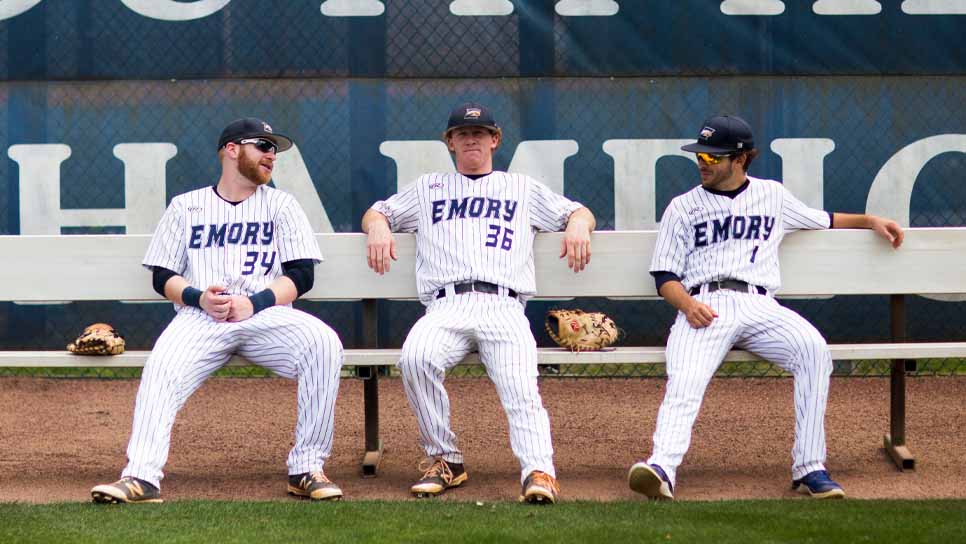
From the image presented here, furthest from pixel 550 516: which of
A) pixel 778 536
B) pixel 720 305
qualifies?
pixel 720 305

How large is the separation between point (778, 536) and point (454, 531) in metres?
0.84

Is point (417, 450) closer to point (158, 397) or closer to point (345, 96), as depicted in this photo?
point (158, 397)

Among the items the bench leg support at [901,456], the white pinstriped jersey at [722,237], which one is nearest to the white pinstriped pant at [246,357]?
the white pinstriped jersey at [722,237]

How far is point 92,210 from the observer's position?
614 cm

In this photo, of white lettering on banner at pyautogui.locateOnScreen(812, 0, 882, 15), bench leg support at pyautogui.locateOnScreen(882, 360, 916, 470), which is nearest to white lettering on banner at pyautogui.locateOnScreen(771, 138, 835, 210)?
white lettering on banner at pyautogui.locateOnScreen(812, 0, 882, 15)

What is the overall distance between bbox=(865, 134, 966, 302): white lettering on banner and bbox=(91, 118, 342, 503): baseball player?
3086 millimetres

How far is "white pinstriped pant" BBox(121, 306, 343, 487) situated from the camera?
152 inches

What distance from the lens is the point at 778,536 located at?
10.7ft

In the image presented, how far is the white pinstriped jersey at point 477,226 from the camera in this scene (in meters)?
4.29

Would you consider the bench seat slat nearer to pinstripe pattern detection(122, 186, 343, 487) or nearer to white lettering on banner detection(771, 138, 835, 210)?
pinstripe pattern detection(122, 186, 343, 487)

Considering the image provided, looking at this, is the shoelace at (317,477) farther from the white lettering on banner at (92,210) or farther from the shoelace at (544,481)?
the white lettering on banner at (92,210)

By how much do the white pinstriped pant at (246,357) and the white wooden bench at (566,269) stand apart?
21.9 inches

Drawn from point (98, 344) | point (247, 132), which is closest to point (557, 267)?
point (247, 132)

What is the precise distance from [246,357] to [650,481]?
1.40 metres
